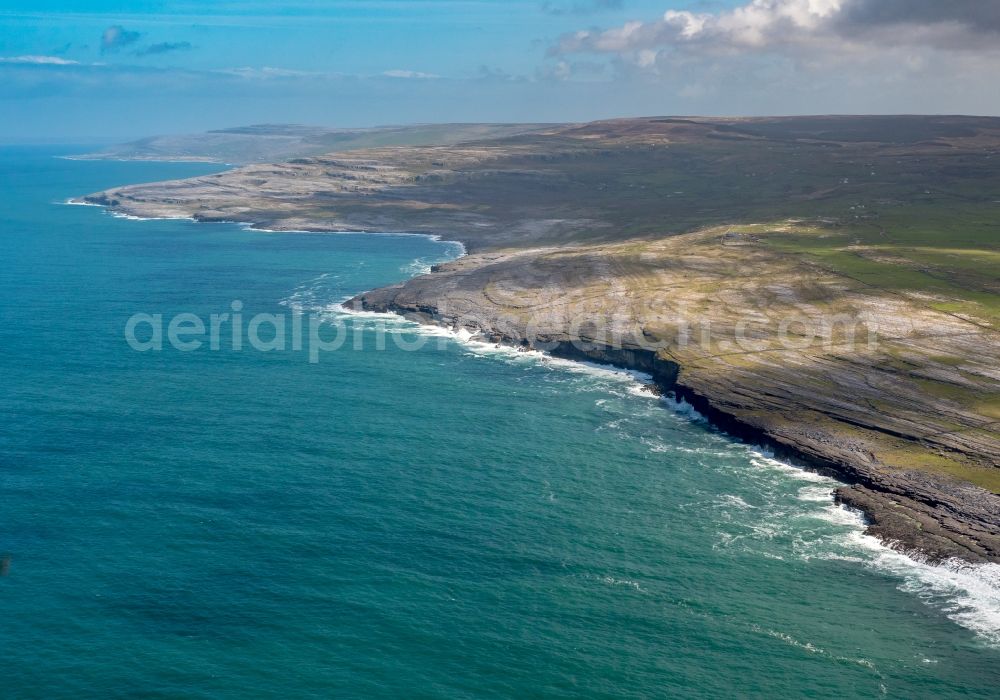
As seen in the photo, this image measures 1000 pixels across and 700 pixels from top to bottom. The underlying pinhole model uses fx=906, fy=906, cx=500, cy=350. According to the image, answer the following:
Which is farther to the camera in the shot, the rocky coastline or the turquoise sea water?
the rocky coastline

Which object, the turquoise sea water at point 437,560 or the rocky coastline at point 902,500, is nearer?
the turquoise sea water at point 437,560

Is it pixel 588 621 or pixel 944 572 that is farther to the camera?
pixel 944 572

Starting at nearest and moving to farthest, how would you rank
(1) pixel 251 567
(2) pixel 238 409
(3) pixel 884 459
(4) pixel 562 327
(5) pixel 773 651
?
(5) pixel 773 651 → (1) pixel 251 567 → (3) pixel 884 459 → (2) pixel 238 409 → (4) pixel 562 327

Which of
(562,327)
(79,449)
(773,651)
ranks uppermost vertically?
(562,327)

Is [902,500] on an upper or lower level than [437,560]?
upper

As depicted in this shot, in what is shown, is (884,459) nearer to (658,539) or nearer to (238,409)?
(658,539)

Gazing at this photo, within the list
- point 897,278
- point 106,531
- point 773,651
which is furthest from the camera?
point 897,278

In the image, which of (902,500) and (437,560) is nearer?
(437,560)

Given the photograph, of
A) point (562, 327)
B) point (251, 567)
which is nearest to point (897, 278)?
point (562, 327)
